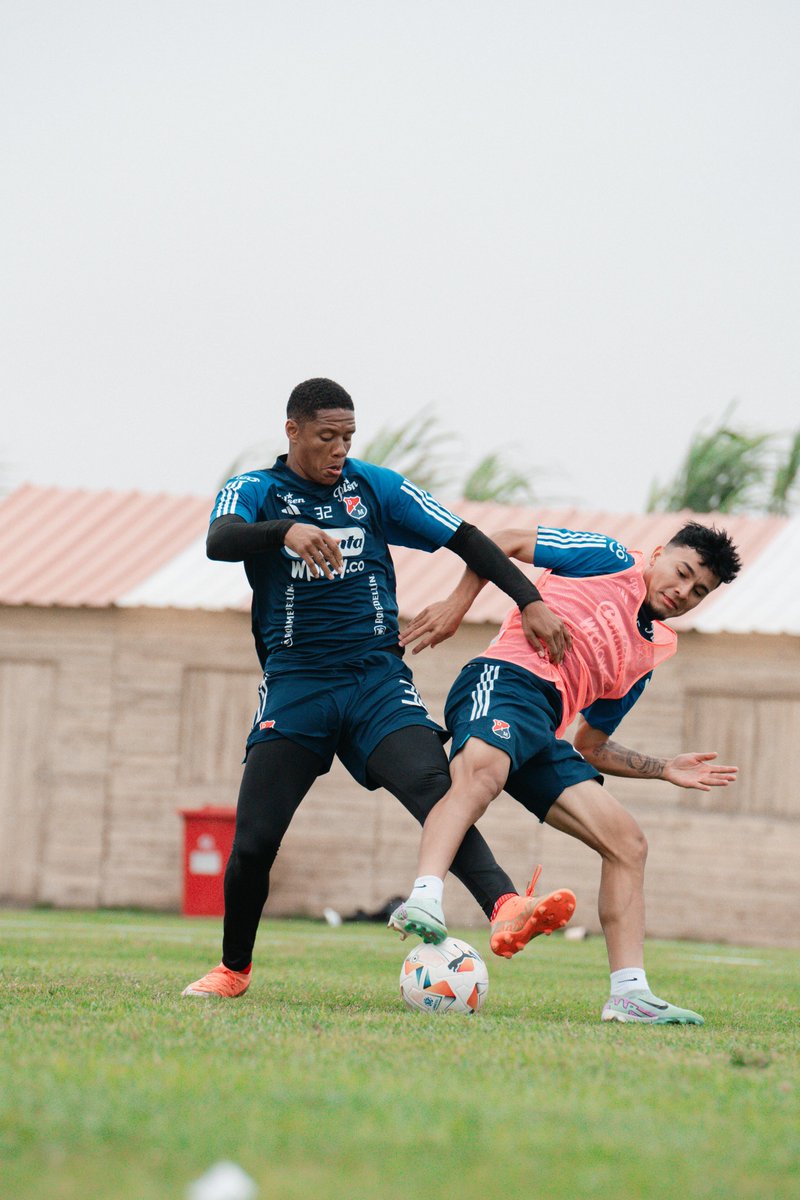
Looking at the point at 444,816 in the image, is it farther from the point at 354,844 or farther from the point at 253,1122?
the point at 354,844

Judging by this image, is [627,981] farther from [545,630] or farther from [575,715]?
[545,630]

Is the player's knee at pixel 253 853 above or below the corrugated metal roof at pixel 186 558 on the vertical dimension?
below

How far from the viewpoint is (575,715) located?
6.11 metres

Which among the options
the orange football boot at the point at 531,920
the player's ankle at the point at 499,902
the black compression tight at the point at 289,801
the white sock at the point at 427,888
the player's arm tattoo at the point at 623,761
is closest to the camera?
the orange football boot at the point at 531,920

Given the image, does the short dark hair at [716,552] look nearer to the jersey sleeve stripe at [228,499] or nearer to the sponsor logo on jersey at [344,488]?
the sponsor logo on jersey at [344,488]

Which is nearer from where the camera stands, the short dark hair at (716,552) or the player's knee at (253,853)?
the player's knee at (253,853)

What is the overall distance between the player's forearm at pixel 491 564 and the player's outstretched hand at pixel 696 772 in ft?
3.00

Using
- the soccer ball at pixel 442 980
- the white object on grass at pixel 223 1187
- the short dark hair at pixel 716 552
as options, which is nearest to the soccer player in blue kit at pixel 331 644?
the soccer ball at pixel 442 980

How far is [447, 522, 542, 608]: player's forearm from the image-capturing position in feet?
19.7

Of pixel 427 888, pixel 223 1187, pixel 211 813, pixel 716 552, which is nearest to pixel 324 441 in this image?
pixel 716 552

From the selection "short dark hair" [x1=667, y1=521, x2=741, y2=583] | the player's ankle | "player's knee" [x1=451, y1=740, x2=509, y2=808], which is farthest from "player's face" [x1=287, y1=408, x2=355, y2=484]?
the player's ankle

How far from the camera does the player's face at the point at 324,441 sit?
605 centimetres

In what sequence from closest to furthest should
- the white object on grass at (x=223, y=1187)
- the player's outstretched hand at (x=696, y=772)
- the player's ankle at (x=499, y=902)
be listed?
1. the white object on grass at (x=223, y=1187)
2. the player's ankle at (x=499, y=902)
3. the player's outstretched hand at (x=696, y=772)

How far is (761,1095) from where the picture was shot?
3.71 metres
